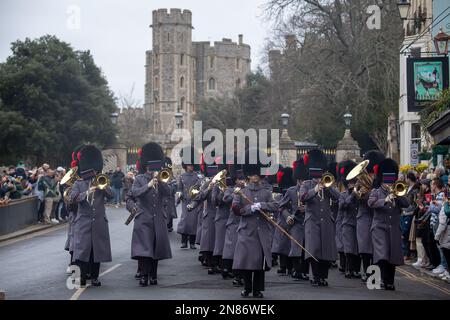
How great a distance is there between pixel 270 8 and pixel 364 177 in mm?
33262

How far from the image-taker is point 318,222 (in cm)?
1617

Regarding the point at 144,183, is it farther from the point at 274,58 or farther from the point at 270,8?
the point at 274,58

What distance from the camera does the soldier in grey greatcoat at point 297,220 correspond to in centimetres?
1683

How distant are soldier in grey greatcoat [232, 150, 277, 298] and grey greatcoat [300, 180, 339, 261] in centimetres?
160

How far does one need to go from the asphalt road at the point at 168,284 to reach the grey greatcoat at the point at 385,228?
585 millimetres

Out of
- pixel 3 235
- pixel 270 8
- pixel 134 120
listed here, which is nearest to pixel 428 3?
pixel 270 8

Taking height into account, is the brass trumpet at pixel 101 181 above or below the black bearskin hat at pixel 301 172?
below

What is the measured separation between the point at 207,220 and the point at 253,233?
4.19 m

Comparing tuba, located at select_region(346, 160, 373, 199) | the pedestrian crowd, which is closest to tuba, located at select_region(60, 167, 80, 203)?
tuba, located at select_region(346, 160, 373, 199)

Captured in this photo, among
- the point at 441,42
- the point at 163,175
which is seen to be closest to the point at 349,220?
the point at 163,175

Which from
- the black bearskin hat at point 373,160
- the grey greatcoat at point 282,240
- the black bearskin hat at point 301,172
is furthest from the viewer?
the grey greatcoat at point 282,240

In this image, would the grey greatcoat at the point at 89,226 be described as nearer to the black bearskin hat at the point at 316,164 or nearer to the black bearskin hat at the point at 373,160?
the black bearskin hat at the point at 316,164

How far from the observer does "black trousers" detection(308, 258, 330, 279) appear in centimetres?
1585

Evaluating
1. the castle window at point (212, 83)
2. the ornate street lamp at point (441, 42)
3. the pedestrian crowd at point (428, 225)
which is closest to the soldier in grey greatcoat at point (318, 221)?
the pedestrian crowd at point (428, 225)
